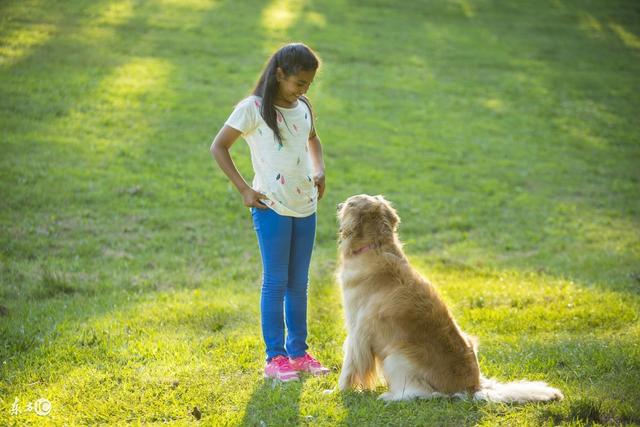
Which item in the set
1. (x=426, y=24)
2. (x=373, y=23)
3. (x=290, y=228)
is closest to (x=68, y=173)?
(x=290, y=228)

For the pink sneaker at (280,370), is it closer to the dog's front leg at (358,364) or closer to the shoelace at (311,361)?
the shoelace at (311,361)

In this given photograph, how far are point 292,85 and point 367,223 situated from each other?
119cm

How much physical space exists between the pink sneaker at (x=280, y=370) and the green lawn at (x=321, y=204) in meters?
0.12

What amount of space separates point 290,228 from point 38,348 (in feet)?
8.55

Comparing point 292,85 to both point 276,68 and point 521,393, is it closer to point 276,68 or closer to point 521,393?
point 276,68

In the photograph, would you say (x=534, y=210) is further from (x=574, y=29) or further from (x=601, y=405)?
(x=574, y=29)

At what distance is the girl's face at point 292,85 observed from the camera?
479 centimetres

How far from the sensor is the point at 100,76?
633 inches

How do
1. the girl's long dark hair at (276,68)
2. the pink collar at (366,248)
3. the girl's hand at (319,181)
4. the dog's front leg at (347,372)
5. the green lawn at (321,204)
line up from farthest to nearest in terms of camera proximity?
the girl's hand at (319,181) < the green lawn at (321,204) < the pink collar at (366,248) < the dog's front leg at (347,372) < the girl's long dark hair at (276,68)

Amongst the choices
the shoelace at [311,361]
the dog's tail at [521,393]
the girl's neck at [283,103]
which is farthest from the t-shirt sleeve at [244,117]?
the dog's tail at [521,393]

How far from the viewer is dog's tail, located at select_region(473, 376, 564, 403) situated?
454cm

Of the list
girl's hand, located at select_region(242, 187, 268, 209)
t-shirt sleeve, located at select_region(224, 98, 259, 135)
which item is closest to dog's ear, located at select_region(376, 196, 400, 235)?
girl's hand, located at select_region(242, 187, 268, 209)

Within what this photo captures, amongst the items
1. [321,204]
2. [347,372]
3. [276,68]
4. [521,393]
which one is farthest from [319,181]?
[321,204]

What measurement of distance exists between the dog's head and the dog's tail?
4.36ft
